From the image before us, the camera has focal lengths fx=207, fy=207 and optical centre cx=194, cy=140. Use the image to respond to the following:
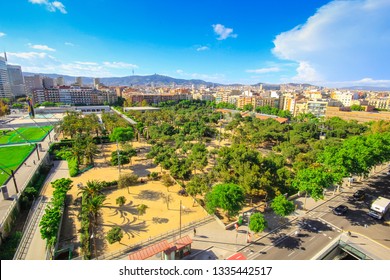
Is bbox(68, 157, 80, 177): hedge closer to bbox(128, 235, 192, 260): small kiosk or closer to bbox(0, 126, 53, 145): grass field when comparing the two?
bbox(0, 126, 53, 145): grass field

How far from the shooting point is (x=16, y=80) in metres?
160

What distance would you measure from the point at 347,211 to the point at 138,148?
137 feet

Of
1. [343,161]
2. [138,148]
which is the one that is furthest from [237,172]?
[138,148]

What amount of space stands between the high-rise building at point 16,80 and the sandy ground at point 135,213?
539 ft

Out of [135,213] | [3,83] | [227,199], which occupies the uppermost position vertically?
[3,83]

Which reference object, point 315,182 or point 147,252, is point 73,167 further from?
point 315,182

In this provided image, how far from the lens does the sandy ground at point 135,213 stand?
2195 centimetres

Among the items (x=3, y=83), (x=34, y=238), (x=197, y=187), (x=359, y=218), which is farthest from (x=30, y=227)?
(x=3, y=83)

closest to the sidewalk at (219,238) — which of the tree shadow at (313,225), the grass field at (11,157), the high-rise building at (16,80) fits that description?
the tree shadow at (313,225)

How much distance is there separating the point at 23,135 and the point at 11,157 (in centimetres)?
2211

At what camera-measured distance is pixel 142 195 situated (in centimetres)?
3016

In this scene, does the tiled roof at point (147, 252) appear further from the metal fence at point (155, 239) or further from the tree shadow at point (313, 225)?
the tree shadow at point (313, 225)

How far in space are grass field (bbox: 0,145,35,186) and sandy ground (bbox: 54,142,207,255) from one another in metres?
11.5
